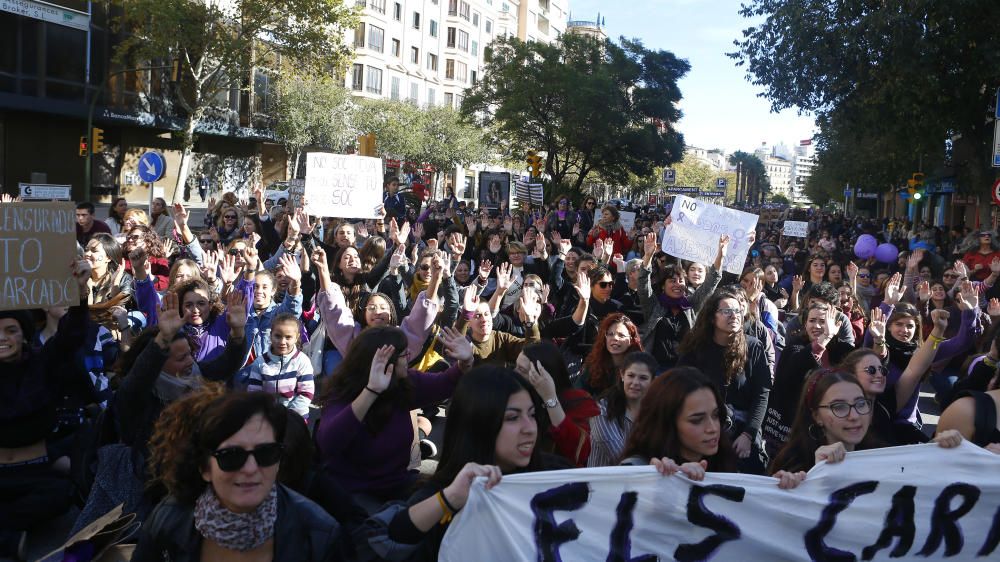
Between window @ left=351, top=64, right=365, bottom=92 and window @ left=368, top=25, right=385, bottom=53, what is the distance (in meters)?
1.54

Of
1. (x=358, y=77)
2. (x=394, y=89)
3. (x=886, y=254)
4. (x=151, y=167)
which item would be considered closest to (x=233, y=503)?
(x=151, y=167)

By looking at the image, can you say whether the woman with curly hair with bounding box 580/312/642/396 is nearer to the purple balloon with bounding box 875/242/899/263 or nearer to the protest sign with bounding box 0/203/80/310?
the protest sign with bounding box 0/203/80/310

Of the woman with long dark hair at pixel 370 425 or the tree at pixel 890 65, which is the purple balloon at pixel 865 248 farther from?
the woman with long dark hair at pixel 370 425

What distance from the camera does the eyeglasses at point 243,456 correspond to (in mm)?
2793

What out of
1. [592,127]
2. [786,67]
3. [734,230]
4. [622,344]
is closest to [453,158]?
[592,127]

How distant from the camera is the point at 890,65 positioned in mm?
18094

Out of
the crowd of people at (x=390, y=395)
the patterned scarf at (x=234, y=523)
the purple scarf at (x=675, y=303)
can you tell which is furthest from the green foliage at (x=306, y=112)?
the patterned scarf at (x=234, y=523)

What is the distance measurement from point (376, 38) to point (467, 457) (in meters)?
59.6

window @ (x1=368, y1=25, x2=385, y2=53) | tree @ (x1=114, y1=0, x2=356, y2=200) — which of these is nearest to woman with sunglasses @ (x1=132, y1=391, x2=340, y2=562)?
tree @ (x1=114, y1=0, x2=356, y2=200)

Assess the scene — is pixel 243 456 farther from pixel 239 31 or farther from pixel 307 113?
pixel 307 113

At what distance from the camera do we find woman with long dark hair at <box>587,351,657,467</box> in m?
4.27

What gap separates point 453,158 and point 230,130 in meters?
16.7

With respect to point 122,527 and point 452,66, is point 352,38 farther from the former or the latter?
point 122,527

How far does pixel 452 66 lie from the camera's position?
227ft
